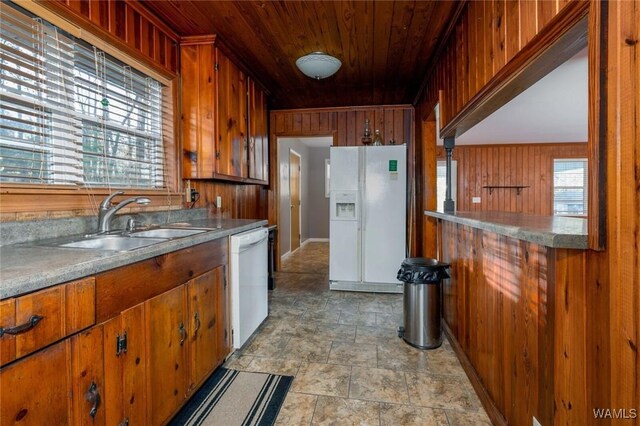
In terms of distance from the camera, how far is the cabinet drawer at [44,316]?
82 cm

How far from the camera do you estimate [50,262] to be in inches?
40.7

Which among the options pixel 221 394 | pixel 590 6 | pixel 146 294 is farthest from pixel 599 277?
pixel 221 394

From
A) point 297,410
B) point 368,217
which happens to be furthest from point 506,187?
point 297,410

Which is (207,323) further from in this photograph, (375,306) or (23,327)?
(375,306)

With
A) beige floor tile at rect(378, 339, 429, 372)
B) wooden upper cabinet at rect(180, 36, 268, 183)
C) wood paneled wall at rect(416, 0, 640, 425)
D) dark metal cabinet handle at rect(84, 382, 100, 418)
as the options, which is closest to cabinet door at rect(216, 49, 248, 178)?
wooden upper cabinet at rect(180, 36, 268, 183)

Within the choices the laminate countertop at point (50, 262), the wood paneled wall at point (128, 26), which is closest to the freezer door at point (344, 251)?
the wood paneled wall at point (128, 26)

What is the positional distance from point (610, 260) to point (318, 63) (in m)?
2.49

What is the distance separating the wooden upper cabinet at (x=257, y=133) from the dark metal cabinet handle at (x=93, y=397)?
259 cm

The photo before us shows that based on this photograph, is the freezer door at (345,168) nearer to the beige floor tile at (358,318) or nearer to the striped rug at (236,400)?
the beige floor tile at (358,318)

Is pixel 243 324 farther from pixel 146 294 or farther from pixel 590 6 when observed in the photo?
pixel 590 6

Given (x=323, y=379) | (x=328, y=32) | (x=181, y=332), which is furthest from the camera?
(x=328, y=32)

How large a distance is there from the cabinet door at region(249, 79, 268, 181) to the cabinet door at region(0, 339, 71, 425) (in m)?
2.65

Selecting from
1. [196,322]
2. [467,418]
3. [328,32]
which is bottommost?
[467,418]

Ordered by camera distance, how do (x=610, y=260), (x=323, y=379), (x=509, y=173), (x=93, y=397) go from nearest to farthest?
(x=610, y=260)
(x=93, y=397)
(x=323, y=379)
(x=509, y=173)
